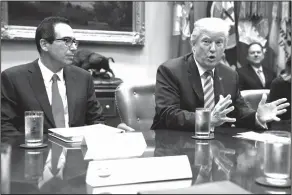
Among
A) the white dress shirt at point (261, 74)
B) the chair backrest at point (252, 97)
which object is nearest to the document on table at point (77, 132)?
the chair backrest at point (252, 97)

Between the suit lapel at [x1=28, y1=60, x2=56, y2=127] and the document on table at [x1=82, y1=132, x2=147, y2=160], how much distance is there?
2.77 ft

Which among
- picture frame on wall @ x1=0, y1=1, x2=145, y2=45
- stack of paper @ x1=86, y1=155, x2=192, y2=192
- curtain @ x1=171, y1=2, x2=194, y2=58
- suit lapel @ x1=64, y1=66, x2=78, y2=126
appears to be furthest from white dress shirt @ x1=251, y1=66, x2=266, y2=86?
stack of paper @ x1=86, y1=155, x2=192, y2=192

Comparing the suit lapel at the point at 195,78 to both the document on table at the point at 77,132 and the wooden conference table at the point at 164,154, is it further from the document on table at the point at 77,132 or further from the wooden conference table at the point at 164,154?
the document on table at the point at 77,132

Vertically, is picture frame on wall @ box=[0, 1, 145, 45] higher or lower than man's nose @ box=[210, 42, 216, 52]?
higher

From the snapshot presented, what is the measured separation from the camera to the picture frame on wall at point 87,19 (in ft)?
12.5

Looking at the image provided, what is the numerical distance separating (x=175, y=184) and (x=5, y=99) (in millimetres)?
1518

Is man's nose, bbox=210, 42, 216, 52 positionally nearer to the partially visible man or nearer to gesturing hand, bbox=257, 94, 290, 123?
gesturing hand, bbox=257, 94, 290, 123

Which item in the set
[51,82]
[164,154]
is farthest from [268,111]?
[51,82]

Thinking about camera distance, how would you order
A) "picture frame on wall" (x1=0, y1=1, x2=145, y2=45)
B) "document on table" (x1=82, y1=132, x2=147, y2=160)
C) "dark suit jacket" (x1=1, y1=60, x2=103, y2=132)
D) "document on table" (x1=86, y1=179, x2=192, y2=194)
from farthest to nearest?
"picture frame on wall" (x1=0, y1=1, x2=145, y2=45)
"dark suit jacket" (x1=1, y1=60, x2=103, y2=132)
"document on table" (x1=82, y1=132, x2=147, y2=160)
"document on table" (x1=86, y1=179, x2=192, y2=194)

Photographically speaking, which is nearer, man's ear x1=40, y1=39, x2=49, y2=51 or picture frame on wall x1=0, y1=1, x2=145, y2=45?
man's ear x1=40, y1=39, x2=49, y2=51

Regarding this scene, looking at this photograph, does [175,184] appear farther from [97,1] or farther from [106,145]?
[97,1]

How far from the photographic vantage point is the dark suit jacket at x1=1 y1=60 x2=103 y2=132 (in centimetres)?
215

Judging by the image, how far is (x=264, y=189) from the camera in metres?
0.96

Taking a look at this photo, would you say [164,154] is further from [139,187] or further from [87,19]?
[87,19]
